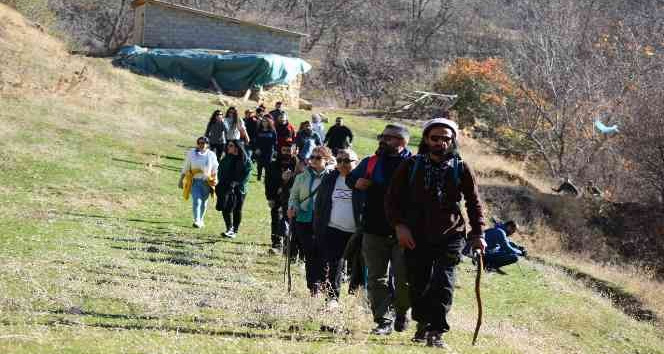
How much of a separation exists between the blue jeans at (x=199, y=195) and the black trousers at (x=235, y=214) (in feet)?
2.04

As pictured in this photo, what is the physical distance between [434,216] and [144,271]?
14.7 ft

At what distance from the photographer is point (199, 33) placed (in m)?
38.5

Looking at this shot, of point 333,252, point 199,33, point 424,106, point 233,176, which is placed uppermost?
point 199,33

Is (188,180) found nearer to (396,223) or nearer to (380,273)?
(380,273)

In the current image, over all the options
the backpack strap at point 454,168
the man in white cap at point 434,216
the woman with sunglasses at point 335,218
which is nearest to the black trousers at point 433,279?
the man in white cap at point 434,216

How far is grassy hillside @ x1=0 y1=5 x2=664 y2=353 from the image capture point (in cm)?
675

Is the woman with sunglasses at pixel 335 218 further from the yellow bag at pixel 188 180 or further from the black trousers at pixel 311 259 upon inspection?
the yellow bag at pixel 188 180

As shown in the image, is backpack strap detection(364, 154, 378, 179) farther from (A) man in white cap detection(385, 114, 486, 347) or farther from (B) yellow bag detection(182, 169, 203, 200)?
(B) yellow bag detection(182, 169, 203, 200)

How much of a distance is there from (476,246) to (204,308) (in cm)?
261

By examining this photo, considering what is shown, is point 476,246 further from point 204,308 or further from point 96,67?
point 96,67

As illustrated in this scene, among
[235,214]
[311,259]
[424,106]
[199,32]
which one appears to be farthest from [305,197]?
[424,106]

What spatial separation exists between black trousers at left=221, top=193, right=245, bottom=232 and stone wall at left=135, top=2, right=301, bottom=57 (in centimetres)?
2595

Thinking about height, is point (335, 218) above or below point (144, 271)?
above

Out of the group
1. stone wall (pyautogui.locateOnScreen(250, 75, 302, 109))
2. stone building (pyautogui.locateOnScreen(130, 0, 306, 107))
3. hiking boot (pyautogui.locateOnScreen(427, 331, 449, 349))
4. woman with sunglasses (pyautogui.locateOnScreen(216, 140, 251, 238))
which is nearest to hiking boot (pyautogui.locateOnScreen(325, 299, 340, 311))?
hiking boot (pyautogui.locateOnScreen(427, 331, 449, 349))
